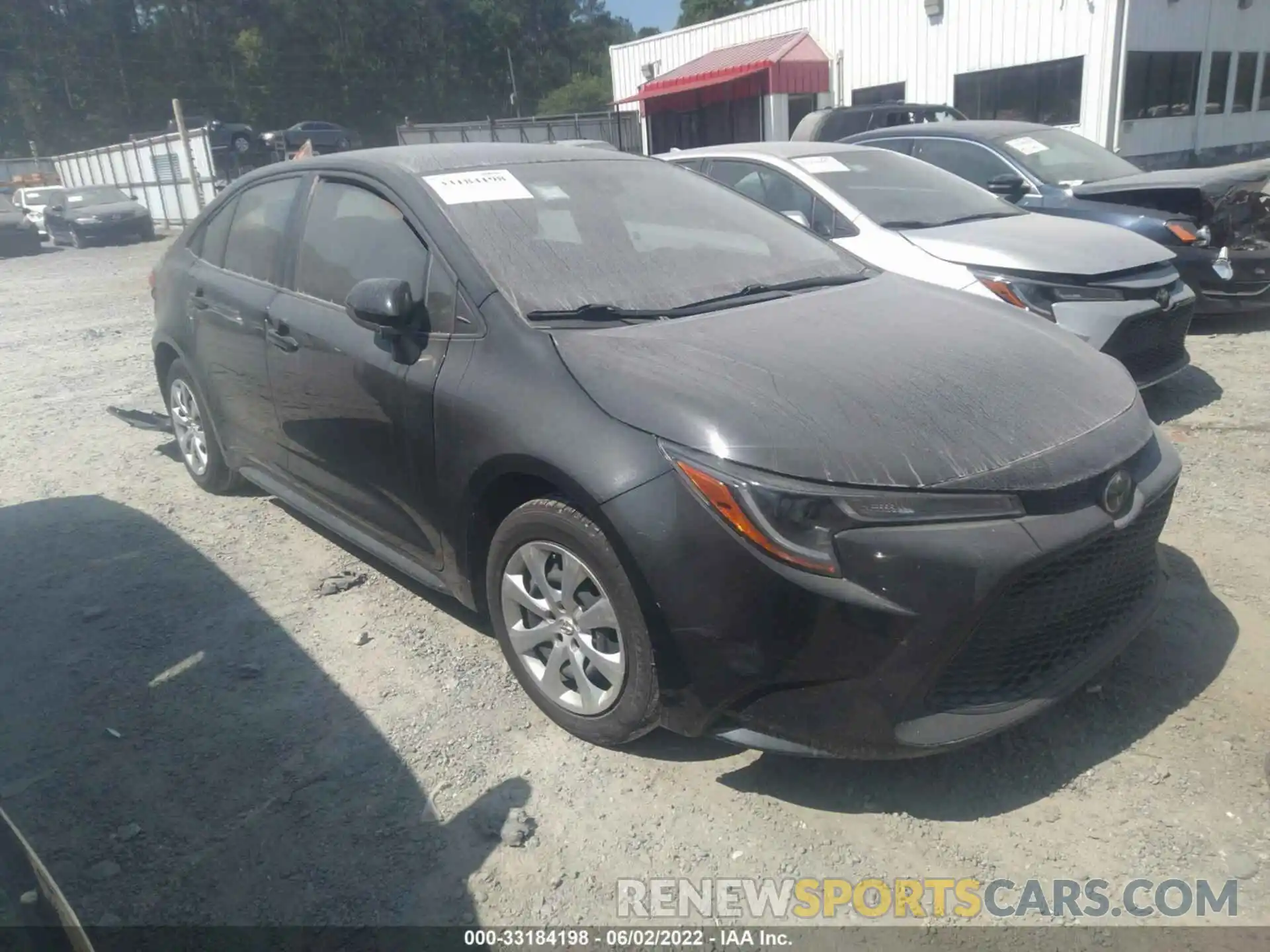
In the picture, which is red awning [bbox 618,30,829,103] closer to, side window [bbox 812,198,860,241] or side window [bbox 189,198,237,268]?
side window [bbox 812,198,860,241]

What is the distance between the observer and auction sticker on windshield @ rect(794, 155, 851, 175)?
6102 mm

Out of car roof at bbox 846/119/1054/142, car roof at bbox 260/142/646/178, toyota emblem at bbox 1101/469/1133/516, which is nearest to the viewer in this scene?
toyota emblem at bbox 1101/469/1133/516

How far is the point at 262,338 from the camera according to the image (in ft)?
13.0

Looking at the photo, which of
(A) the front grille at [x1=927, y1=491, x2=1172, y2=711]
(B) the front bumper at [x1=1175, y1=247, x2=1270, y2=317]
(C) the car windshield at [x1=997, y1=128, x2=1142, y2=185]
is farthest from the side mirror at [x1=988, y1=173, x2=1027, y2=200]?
(A) the front grille at [x1=927, y1=491, x2=1172, y2=711]

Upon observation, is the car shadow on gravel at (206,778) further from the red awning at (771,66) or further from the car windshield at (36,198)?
the car windshield at (36,198)

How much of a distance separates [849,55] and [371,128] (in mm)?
42109

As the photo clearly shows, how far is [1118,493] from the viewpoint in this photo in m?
2.54

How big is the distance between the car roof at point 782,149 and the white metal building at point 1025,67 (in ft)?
46.2

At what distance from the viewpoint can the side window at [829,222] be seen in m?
A: 5.75

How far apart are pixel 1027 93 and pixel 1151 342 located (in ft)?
53.7

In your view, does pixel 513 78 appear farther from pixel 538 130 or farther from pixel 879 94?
pixel 879 94

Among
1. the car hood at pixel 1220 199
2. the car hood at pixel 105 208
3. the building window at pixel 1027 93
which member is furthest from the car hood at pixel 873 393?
the car hood at pixel 105 208

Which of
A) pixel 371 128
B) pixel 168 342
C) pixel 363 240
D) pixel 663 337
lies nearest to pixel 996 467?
pixel 663 337

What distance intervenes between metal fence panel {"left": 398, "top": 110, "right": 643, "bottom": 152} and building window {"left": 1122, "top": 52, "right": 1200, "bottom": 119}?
413 inches
